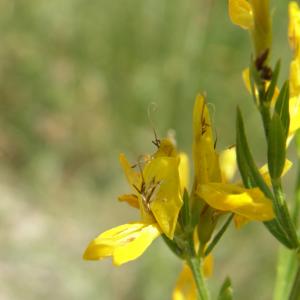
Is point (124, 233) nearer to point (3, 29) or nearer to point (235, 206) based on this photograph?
point (235, 206)

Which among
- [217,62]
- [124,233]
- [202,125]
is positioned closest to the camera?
[124,233]

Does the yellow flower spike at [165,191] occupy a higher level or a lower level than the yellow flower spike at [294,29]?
lower

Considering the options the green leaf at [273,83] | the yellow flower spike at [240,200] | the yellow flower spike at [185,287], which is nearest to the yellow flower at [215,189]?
the yellow flower spike at [240,200]

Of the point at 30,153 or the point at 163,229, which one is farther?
the point at 30,153

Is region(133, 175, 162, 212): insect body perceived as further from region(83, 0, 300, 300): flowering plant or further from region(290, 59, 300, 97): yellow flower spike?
region(290, 59, 300, 97): yellow flower spike

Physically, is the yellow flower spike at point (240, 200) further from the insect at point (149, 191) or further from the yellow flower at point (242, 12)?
the yellow flower at point (242, 12)

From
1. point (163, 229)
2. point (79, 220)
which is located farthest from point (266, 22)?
point (79, 220)
